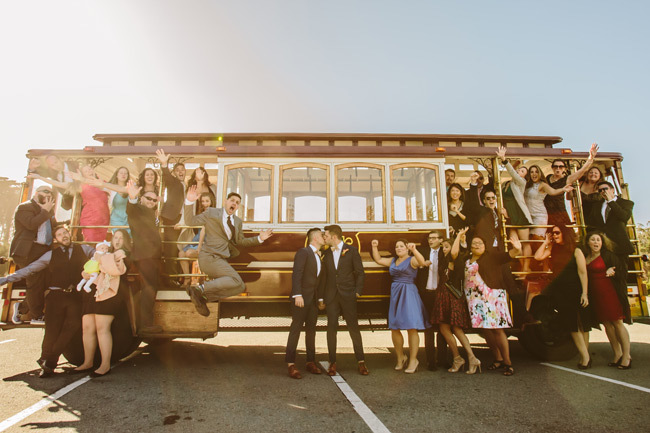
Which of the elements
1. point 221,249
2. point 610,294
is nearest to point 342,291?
point 221,249

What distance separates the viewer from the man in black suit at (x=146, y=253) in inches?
200

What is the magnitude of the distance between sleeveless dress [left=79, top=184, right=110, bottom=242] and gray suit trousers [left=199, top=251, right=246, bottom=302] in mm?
1874

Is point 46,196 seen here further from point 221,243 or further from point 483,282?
point 483,282

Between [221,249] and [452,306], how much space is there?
3.39 metres

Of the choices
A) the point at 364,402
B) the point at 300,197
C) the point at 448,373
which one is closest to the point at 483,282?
the point at 448,373

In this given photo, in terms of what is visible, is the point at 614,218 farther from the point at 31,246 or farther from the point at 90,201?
the point at 31,246

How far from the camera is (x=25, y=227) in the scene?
506 centimetres

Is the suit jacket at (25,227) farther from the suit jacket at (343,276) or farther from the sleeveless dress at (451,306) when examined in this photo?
the sleeveless dress at (451,306)

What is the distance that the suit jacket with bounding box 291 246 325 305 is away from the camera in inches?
197

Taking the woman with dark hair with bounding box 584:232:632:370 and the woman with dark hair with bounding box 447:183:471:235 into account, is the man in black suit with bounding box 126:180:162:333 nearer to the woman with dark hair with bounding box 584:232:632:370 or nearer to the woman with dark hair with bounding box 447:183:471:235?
the woman with dark hair with bounding box 447:183:471:235

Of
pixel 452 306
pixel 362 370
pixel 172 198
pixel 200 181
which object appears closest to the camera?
pixel 362 370

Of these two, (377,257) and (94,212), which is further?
(94,212)

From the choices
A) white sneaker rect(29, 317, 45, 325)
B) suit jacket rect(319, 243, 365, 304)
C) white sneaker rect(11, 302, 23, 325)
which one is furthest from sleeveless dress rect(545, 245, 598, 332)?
white sneaker rect(11, 302, 23, 325)

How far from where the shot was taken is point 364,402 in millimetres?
3834
